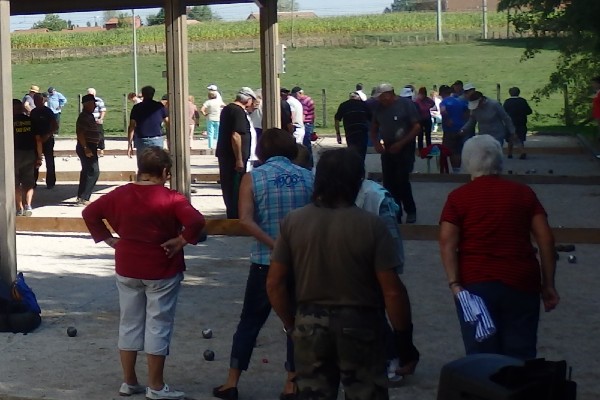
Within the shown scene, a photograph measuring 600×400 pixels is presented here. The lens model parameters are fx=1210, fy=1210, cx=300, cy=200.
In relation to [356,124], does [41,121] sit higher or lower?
higher

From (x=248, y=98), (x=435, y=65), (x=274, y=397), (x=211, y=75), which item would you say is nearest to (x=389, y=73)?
(x=435, y=65)

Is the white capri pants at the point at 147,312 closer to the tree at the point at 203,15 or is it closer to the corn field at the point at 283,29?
the corn field at the point at 283,29

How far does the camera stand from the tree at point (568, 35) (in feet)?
49.3

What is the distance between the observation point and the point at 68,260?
12750 millimetres

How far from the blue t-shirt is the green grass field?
2688cm

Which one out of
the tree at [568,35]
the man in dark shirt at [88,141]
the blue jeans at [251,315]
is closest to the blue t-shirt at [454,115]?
the tree at [568,35]

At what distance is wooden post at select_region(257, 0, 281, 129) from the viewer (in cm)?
1514

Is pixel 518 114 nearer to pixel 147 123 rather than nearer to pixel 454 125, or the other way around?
pixel 454 125

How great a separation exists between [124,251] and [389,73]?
5836 centimetres

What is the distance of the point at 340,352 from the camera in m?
5.18

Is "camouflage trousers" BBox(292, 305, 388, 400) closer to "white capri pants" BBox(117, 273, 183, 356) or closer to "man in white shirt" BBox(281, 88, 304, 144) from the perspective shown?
"white capri pants" BBox(117, 273, 183, 356)

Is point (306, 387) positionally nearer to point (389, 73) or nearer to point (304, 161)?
point (304, 161)

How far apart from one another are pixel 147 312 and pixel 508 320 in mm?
2285

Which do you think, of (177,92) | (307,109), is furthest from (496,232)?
(307,109)
